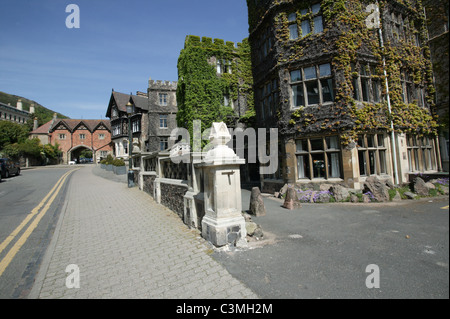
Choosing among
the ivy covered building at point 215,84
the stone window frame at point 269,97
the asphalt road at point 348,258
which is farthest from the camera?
the ivy covered building at point 215,84

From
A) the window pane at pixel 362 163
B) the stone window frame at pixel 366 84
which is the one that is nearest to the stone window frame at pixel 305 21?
the stone window frame at pixel 366 84

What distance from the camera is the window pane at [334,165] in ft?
31.8

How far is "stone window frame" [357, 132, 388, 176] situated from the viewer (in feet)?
31.5

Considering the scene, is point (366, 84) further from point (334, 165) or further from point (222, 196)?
point (222, 196)

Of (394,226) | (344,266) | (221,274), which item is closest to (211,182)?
(221,274)

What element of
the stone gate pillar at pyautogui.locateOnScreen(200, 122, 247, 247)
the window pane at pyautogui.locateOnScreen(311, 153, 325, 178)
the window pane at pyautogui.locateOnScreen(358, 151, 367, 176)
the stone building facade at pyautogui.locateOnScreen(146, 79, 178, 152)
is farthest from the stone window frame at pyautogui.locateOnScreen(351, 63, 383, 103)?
the stone building facade at pyautogui.locateOnScreen(146, 79, 178, 152)

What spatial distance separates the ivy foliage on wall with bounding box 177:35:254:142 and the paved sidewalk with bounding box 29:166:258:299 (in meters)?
13.4

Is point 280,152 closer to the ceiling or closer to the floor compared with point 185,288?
closer to the ceiling

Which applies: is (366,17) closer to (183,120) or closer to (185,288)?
(185,288)

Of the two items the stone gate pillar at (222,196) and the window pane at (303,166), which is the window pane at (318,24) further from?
the stone gate pillar at (222,196)

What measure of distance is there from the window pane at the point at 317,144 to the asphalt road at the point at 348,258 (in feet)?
15.5

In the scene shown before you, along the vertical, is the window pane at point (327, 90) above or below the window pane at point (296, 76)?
below
